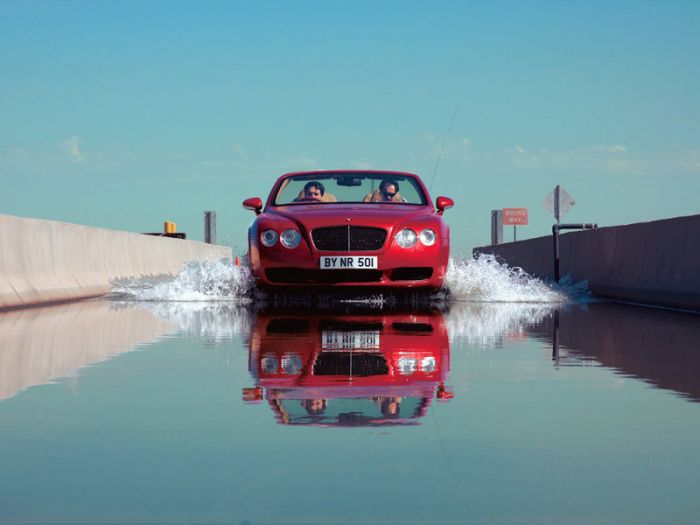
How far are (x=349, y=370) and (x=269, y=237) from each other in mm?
6341

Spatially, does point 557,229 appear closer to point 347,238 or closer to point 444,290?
point 444,290

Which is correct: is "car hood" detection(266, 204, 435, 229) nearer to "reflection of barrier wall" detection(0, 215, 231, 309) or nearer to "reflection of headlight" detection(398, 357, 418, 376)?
"reflection of barrier wall" detection(0, 215, 231, 309)

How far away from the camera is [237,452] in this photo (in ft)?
15.2

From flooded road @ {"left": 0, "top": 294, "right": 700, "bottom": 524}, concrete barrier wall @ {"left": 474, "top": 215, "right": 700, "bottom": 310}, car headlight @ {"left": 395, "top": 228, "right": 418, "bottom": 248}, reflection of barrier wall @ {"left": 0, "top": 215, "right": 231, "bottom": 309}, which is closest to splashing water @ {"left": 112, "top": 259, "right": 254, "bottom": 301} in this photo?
reflection of barrier wall @ {"left": 0, "top": 215, "right": 231, "bottom": 309}

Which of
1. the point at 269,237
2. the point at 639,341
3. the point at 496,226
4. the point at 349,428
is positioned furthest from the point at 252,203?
the point at 496,226

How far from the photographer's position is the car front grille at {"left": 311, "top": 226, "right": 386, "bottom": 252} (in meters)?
13.2

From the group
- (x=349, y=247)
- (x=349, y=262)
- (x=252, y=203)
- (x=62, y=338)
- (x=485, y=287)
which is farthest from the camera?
(x=485, y=287)

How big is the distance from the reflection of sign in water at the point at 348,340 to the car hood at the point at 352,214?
10.3ft

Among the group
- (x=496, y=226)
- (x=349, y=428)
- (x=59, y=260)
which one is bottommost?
(x=349, y=428)

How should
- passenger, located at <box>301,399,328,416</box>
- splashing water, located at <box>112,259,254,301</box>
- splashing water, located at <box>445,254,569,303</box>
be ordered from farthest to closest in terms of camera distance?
splashing water, located at <box>112,259,254,301</box>
splashing water, located at <box>445,254,569,303</box>
passenger, located at <box>301,399,328,416</box>

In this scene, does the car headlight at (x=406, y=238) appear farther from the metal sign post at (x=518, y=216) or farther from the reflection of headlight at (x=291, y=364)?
the metal sign post at (x=518, y=216)

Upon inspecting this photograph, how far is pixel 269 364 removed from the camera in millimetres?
7680

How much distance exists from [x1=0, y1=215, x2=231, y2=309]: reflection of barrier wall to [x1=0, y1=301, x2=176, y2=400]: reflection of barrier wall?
27.3 inches

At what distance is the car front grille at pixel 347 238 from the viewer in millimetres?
13242
